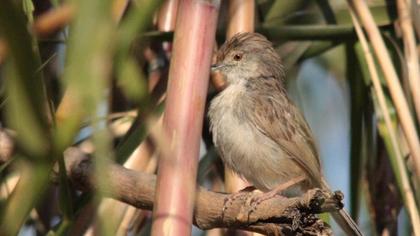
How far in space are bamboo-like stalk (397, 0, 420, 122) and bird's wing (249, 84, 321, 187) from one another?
0.78 m

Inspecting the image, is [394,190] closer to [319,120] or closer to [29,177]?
[319,120]

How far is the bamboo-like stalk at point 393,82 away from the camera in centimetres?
334

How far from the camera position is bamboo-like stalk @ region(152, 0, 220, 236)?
6.42 feet

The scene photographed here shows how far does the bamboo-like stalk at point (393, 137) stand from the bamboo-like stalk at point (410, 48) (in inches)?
5.7

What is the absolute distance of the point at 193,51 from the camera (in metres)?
2.02

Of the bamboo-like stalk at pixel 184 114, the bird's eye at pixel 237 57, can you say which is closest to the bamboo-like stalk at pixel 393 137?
the bird's eye at pixel 237 57

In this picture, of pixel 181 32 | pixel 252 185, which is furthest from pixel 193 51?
pixel 252 185

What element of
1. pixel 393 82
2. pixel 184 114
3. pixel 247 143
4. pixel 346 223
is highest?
pixel 184 114

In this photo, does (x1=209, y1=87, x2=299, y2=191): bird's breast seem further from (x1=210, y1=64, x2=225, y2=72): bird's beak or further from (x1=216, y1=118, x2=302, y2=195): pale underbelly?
(x1=210, y1=64, x2=225, y2=72): bird's beak

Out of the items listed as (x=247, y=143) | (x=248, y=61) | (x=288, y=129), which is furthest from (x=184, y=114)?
(x=248, y=61)

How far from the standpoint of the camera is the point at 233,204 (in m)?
3.03

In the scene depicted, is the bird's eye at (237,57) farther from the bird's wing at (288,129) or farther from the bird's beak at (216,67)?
the bird's wing at (288,129)

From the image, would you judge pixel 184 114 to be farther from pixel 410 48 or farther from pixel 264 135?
pixel 264 135

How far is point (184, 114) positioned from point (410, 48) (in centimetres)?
202
